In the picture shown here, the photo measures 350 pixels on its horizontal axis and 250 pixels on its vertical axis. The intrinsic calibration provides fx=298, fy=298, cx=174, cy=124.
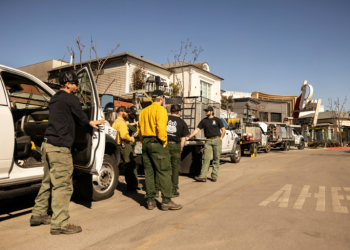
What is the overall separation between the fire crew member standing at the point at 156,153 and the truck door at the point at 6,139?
201 cm

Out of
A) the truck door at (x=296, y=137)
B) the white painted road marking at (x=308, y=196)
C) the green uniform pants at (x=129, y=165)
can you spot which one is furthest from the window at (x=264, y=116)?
the green uniform pants at (x=129, y=165)

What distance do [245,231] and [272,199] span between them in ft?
7.02

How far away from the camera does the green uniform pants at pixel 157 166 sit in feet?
16.4

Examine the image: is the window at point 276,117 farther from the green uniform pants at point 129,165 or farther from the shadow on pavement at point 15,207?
the shadow on pavement at point 15,207

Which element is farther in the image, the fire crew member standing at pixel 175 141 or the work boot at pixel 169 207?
the fire crew member standing at pixel 175 141

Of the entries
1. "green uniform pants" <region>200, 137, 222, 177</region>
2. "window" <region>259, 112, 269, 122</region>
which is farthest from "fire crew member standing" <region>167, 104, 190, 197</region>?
"window" <region>259, 112, 269, 122</region>

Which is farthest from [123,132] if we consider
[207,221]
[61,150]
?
[207,221]

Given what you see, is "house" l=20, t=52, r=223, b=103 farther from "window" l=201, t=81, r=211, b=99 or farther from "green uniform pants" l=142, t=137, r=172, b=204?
"green uniform pants" l=142, t=137, r=172, b=204

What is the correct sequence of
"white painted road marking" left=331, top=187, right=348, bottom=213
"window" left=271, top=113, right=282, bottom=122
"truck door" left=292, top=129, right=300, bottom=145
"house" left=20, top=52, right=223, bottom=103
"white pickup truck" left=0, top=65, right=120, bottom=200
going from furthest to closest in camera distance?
"window" left=271, top=113, right=282, bottom=122 < "truck door" left=292, top=129, right=300, bottom=145 < "house" left=20, top=52, right=223, bottom=103 < "white painted road marking" left=331, top=187, right=348, bottom=213 < "white pickup truck" left=0, top=65, right=120, bottom=200

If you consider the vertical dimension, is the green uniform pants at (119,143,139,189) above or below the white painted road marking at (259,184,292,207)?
above

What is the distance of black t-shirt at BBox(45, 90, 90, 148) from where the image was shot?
12.8 feet

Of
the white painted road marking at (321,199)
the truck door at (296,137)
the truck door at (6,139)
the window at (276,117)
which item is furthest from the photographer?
the window at (276,117)

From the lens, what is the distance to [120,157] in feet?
21.4

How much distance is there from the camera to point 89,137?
4672 millimetres
